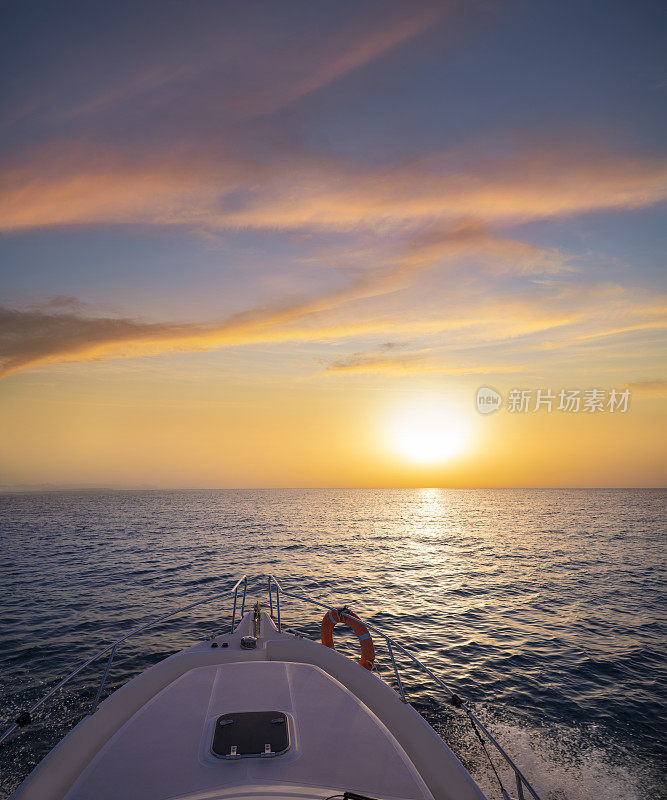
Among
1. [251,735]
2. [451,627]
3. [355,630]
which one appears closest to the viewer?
[251,735]

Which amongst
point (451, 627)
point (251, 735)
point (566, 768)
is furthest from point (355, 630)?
point (451, 627)

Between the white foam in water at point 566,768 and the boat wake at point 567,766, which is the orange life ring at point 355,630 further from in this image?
the white foam in water at point 566,768

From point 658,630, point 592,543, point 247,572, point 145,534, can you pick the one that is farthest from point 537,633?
point 145,534

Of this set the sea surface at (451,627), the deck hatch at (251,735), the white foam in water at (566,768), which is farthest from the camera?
the sea surface at (451,627)

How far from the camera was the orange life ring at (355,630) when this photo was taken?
9680mm

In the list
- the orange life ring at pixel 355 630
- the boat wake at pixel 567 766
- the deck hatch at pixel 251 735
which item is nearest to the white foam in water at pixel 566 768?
the boat wake at pixel 567 766

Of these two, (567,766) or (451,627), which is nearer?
(567,766)

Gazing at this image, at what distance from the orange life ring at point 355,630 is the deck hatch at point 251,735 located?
4.09m

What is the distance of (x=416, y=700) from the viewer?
1109cm

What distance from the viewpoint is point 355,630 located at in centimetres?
977

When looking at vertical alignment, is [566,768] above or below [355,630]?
below

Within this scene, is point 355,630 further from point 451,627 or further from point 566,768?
point 451,627

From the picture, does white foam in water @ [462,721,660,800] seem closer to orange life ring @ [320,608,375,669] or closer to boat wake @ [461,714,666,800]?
boat wake @ [461,714,666,800]

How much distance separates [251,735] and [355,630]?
4.80m
